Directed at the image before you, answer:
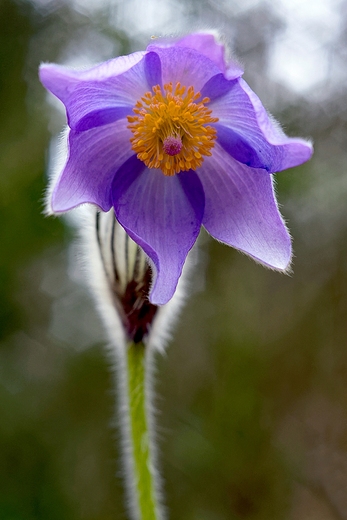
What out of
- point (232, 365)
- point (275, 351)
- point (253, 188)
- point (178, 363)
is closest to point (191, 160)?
point (253, 188)

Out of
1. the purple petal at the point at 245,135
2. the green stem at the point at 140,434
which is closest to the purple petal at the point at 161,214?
the purple petal at the point at 245,135

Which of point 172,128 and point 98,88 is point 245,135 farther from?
point 98,88

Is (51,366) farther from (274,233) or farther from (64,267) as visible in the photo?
(274,233)

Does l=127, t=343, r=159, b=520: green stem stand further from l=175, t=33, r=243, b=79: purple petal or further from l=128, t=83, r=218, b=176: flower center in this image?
Result: l=175, t=33, r=243, b=79: purple petal

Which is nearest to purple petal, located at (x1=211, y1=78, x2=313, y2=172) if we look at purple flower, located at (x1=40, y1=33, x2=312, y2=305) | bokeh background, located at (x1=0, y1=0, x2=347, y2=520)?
Result: purple flower, located at (x1=40, y1=33, x2=312, y2=305)

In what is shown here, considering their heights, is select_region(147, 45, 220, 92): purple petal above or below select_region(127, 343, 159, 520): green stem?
above

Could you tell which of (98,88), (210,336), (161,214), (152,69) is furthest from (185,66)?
(210,336)
